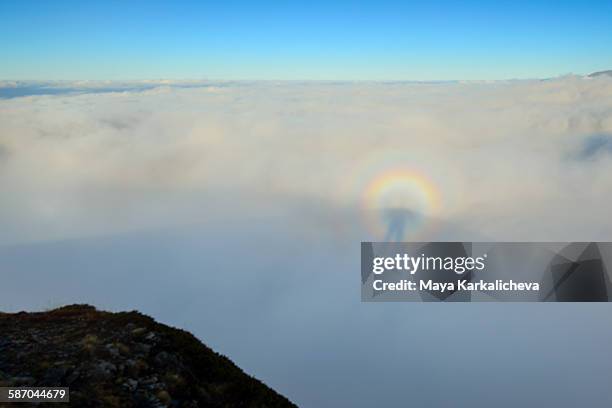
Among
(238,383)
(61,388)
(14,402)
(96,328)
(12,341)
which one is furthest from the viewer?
(96,328)

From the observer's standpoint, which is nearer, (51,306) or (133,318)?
(133,318)

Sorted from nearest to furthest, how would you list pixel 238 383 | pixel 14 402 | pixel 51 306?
pixel 14 402 < pixel 238 383 < pixel 51 306

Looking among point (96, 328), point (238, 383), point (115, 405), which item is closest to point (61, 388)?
point (115, 405)

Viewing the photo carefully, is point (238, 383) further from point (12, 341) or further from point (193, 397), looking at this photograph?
point (12, 341)

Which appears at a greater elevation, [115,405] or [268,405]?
[115,405]

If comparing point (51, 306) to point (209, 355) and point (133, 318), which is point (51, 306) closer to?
point (133, 318)

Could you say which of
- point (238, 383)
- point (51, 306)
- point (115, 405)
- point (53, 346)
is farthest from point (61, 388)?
Answer: point (51, 306)
